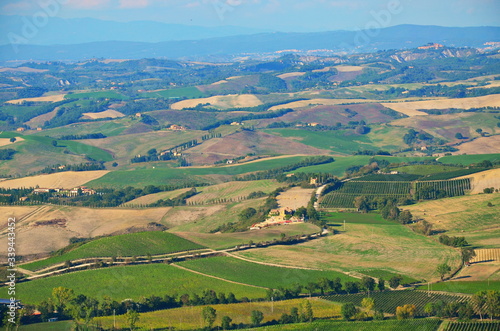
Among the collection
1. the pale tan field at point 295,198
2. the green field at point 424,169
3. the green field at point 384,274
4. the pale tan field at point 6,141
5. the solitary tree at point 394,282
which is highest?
the pale tan field at point 6,141

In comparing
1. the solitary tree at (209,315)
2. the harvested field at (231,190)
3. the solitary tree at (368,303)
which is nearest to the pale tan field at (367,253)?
the solitary tree at (368,303)

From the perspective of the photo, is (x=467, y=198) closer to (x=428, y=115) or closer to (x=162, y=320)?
(x=162, y=320)

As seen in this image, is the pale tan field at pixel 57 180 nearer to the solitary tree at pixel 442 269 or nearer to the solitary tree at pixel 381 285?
the solitary tree at pixel 381 285

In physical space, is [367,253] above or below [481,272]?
above

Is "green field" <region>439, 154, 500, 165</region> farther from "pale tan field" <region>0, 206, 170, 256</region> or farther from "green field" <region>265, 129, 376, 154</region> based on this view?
"pale tan field" <region>0, 206, 170, 256</region>

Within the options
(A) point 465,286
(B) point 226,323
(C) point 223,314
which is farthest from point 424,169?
(B) point 226,323

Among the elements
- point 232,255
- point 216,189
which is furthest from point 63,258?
point 216,189

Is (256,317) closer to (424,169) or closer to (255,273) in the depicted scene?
(255,273)
